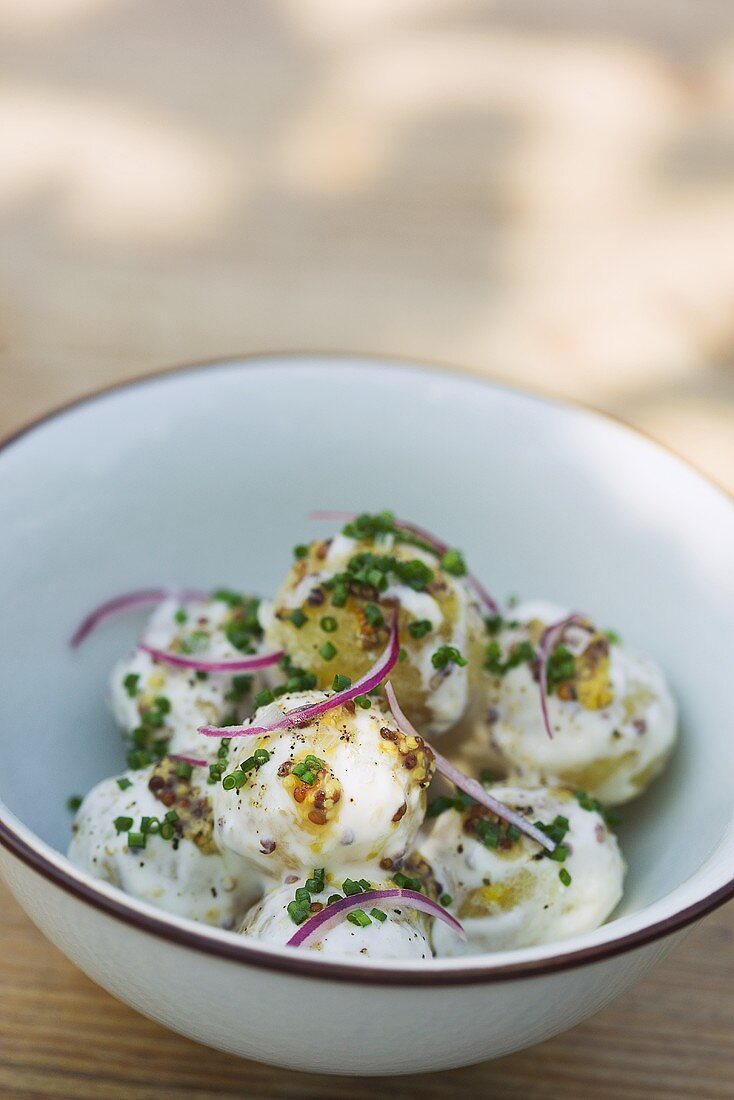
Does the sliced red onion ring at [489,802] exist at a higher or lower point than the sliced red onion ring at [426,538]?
lower

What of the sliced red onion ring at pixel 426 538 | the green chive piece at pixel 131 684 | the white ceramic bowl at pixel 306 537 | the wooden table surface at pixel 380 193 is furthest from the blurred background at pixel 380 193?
the green chive piece at pixel 131 684

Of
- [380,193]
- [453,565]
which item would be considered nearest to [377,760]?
[453,565]

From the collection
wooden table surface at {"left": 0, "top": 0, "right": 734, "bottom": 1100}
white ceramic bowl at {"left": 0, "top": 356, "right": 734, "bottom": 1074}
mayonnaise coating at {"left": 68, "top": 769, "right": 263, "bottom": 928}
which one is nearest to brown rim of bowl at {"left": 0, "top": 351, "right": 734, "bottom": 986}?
white ceramic bowl at {"left": 0, "top": 356, "right": 734, "bottom": 1074}

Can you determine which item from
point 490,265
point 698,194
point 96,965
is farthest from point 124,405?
point 698,194

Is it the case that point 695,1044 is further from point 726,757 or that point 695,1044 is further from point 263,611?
point 263,611

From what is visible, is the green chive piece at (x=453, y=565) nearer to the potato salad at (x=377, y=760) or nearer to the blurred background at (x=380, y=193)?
the potato salad at (x=377, y=760)

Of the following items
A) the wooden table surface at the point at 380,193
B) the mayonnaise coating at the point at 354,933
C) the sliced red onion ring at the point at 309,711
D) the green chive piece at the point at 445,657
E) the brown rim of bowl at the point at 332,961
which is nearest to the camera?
the brown rim of bowl at the point at 332,961
